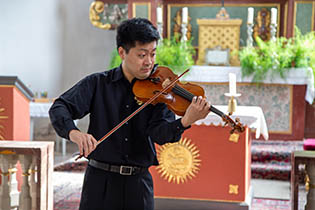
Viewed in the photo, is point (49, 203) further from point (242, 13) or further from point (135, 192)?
point (242, 13)

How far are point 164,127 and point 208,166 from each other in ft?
7.49

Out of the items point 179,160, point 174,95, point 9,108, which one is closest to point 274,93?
point 179,160

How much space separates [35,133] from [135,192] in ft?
21.8

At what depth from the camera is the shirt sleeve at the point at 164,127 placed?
2293 mm

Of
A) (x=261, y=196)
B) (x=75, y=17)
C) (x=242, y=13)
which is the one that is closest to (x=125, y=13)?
(x=75, y=17)

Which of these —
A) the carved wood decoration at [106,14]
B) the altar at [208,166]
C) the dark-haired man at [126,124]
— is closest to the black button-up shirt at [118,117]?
the dark-haired man at [126,124]

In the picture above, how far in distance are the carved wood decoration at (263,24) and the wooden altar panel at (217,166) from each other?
4.32m

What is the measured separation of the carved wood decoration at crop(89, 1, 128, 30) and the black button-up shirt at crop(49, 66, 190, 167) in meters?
6.20

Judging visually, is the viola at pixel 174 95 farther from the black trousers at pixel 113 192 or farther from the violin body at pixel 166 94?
the black trousers at pixel 113 192

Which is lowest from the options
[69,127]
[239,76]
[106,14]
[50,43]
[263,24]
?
[239,76]

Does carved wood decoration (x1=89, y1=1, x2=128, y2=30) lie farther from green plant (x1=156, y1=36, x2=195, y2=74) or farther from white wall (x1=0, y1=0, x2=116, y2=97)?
green plant (x1=156, y1=36, x2=195, y2=74)

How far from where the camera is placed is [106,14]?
8.60 metres

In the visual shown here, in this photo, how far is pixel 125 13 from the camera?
28.1 feet

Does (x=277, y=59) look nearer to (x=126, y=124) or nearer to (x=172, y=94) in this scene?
(x=172, y=94)
